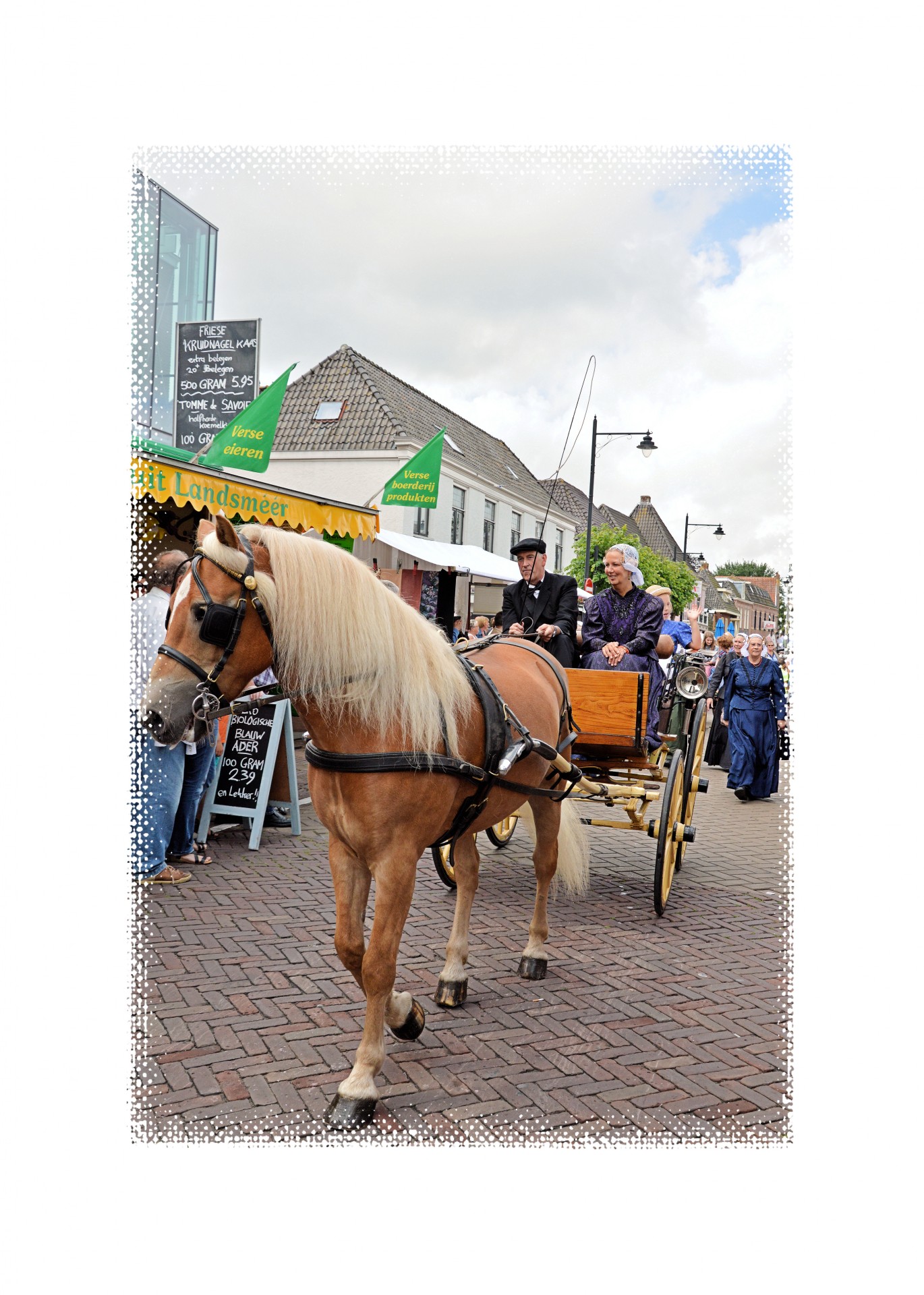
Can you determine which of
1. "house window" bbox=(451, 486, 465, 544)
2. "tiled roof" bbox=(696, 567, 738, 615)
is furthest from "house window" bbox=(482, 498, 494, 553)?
"tiled roof" bbox=(696, 567, 738, 615)

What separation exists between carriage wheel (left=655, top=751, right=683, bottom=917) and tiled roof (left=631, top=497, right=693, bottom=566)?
55.2 m

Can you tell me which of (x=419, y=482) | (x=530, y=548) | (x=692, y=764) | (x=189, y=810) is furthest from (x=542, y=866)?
(x=419, y=482)

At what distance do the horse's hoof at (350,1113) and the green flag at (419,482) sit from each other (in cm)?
1040

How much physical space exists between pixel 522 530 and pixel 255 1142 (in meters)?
27.9

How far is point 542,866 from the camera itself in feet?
14.0

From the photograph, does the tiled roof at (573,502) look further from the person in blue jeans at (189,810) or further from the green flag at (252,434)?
the person in blue jeans at (189,810)

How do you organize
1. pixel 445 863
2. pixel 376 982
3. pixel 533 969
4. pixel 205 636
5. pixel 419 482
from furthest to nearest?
pixel 419 482 → pixel 445 863 → pixel 533 969 → pixel 376 982 → pixel 205 636

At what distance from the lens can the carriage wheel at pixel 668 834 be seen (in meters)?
4.79

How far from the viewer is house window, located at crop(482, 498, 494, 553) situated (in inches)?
1047

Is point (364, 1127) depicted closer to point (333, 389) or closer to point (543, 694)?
point (543, 694)

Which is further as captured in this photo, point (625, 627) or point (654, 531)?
point (654, 531)

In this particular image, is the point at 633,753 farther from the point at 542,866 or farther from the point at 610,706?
the point at 542,866

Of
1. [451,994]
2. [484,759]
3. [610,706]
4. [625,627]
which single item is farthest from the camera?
[625,627]

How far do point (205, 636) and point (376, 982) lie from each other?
4.32 feet
